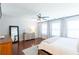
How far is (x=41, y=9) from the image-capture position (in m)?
1.40

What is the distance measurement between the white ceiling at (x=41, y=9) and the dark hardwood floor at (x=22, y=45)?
39 cm

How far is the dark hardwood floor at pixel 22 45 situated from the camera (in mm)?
1355

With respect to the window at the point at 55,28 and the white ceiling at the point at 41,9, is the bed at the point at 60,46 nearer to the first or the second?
the window at the point at 55,28

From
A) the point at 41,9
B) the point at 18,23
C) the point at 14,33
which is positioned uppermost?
the point at 41,9

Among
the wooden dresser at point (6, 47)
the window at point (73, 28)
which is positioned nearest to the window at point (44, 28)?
the window at point (73, 28)

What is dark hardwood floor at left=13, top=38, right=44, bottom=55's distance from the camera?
1355 millimetres

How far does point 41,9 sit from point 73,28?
550 mm

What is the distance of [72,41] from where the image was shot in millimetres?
1341

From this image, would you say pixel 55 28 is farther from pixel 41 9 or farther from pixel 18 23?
pixel 18 23

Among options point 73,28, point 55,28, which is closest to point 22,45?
point 55,28

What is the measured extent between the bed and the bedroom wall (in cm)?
31

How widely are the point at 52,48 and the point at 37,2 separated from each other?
719 mm

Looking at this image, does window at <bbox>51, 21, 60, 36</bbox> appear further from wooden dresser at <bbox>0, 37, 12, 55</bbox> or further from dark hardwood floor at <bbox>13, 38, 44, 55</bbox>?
wooden dresser at <bbox>0, 37, 12, 55</bbox>

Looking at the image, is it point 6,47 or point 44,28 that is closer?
point 6,47
